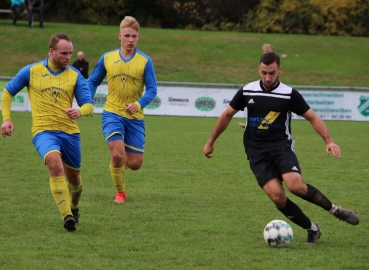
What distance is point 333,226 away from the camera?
21.9ft

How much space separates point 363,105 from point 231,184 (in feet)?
42.7

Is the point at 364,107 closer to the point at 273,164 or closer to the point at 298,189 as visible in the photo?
the point at 273,164

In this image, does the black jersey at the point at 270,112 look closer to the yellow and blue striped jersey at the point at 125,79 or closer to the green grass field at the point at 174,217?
the green grass field at the point at 174,217

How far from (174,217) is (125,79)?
178 cm

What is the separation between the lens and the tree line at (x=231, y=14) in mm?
41375

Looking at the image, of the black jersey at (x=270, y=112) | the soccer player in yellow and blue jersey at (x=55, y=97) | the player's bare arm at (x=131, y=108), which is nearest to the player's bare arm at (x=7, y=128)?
the soccer player in yellow and blue jersey at (x=55, y=97)

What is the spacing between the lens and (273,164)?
5.97 metres

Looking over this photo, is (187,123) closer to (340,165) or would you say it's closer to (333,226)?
(340,165)

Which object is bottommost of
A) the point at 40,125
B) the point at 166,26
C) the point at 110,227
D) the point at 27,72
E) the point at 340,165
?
the point at 166,26

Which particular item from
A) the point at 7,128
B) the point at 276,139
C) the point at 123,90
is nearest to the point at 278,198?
the point at 276,139

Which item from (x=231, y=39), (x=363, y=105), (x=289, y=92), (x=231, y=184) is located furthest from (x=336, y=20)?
(x=289, y=92)

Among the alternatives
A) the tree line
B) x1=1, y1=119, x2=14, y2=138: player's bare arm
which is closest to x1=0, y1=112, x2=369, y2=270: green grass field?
x1=1, y1=119, x2=14, y2=138: player's bare arm

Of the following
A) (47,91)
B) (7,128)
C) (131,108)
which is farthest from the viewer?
(131,108)

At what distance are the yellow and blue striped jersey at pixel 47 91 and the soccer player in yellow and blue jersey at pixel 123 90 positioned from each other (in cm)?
132
